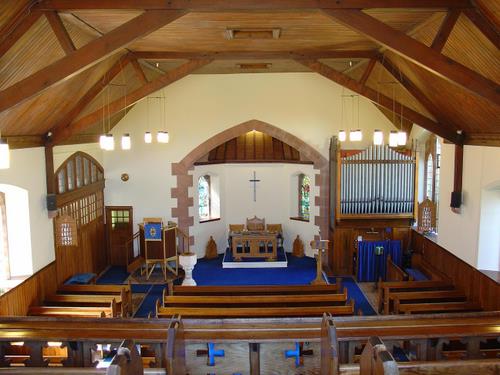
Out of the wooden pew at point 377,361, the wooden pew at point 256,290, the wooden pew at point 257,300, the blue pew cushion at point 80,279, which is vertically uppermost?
the wooden pew at point 377,361

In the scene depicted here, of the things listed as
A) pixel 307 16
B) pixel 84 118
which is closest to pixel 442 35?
pixel 307 16

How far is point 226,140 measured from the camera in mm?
12664

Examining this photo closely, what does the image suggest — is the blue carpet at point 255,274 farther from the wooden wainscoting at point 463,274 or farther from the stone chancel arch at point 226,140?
the wooden wainscoting at point 463,274

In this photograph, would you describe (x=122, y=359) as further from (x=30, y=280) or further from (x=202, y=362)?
(x=30, y=280)

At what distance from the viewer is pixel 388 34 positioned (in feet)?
18.0

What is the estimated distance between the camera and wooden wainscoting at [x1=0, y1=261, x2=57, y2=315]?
25.1ft

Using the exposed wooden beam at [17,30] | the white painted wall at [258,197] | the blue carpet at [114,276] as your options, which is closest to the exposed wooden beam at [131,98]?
the exposed wooden beam at [17,30]

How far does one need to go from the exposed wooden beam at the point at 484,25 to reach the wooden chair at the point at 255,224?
975 cm

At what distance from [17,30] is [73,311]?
4.55m

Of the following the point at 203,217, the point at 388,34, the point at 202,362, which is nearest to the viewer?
the point at 202,362

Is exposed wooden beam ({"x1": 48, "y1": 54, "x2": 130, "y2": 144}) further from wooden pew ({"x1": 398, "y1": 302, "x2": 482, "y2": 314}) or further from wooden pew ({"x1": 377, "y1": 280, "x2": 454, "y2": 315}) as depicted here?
wooden pew ({"x1": 398, "y1": 302, "x2": 482, "y2": 314})

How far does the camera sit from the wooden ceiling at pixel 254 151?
14378 mm

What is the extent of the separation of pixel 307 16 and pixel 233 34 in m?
1.36

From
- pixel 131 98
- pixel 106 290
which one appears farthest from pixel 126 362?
pixel 131 98
